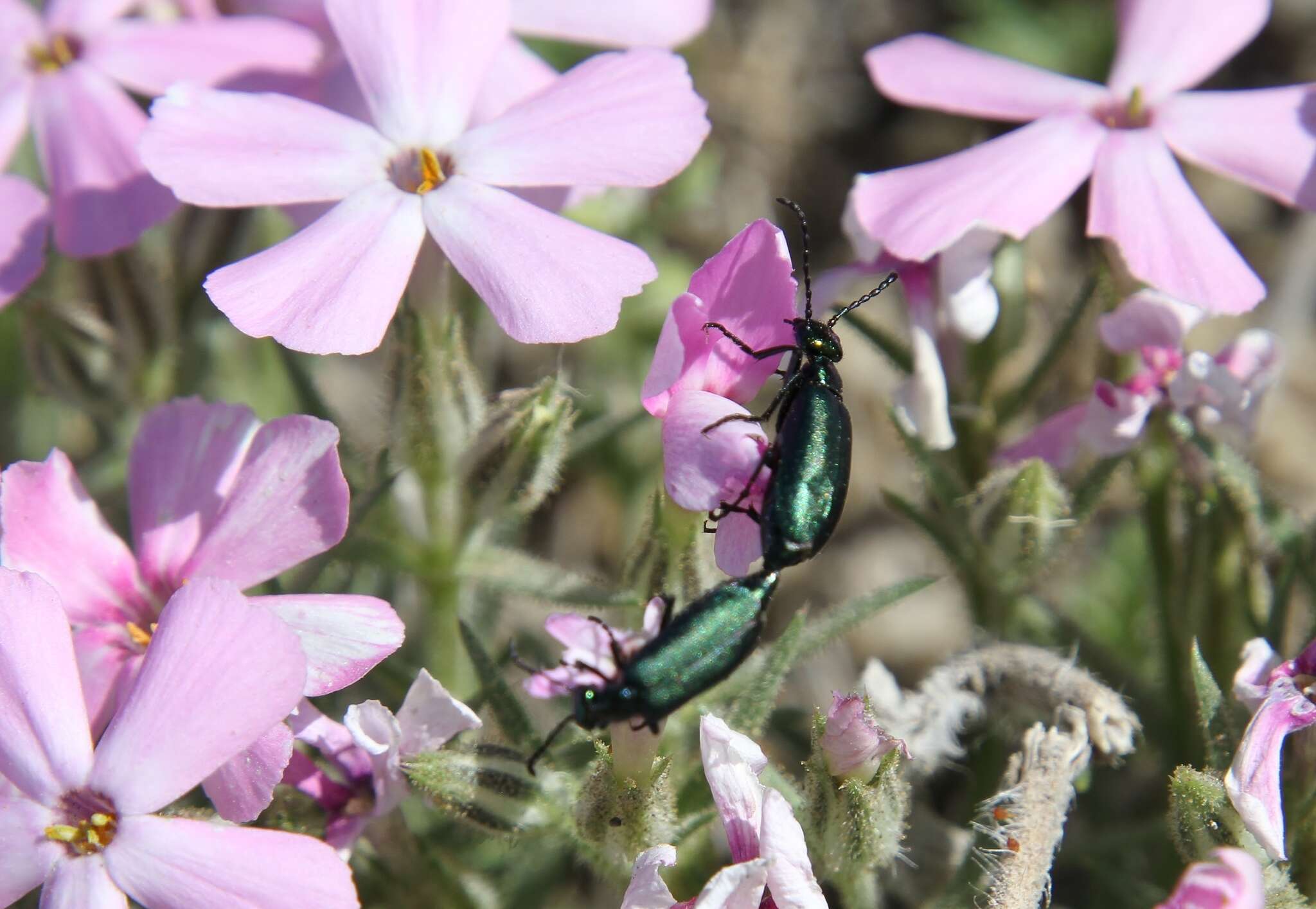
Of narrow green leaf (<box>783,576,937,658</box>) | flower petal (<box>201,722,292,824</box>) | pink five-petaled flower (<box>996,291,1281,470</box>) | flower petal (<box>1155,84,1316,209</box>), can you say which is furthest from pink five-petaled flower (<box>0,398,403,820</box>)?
flower petal (<box>1155,84,1316,209</box>)

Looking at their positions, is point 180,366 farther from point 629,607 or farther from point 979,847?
point 979,847

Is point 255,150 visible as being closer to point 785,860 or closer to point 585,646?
point 585,646

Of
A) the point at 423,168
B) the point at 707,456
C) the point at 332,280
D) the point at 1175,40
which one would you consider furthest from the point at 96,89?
the point at 1175,40

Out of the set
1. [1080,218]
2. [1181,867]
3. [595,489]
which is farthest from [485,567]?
→ [1080,218]

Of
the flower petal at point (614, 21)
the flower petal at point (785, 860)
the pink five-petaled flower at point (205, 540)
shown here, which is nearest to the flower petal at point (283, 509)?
the pink five-petaled flower at point (205, 540)

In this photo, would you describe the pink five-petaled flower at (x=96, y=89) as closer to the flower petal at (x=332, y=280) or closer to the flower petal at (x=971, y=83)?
the flower petal at (x=332, y=280)

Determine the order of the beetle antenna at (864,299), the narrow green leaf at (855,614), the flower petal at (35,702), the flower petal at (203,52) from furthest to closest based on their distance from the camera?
the flower petal at (203,52) → the narrow green leaf at (855,614) → the beetle antenna at (864,299) → the flower petal at (35,702)

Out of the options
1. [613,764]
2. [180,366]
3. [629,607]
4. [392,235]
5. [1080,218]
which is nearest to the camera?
[613,764]
